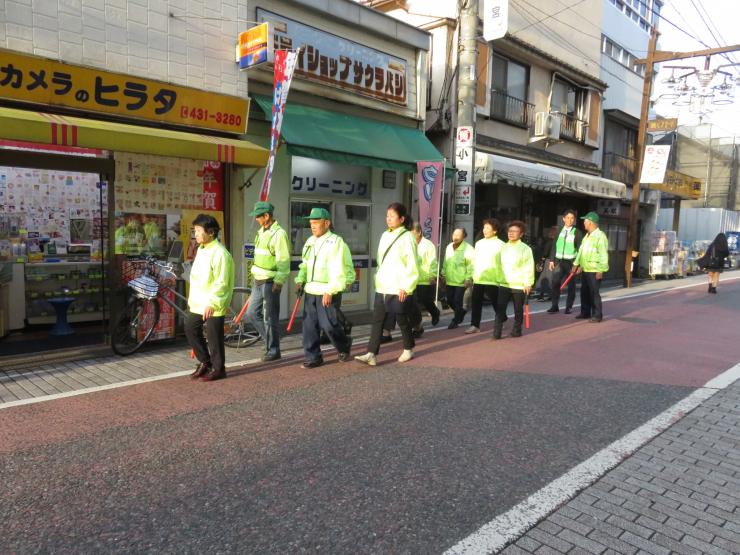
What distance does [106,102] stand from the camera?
6715mm

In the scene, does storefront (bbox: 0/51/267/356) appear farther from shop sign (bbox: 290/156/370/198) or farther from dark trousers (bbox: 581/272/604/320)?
dark trousers (bbox: 581/272/604/320)

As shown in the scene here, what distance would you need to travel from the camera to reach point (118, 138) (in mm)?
6117

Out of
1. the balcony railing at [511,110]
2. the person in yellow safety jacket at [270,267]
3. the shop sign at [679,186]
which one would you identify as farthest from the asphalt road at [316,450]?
the shop sign at [679,186]

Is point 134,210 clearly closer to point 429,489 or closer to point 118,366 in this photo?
point 118,366

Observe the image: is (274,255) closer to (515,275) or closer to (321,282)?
(321,282)

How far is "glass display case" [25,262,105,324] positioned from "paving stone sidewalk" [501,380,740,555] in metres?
6.84

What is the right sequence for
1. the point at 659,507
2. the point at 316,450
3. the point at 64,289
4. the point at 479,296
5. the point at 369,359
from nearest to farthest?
the point at 659,507, the point at 316,450, the point at 369,359, the point at 64,289, the point at 479,296

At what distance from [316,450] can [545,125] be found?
13.7 metres

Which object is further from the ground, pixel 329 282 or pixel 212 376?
pixel 329 282

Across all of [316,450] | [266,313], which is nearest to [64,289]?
[266,313]

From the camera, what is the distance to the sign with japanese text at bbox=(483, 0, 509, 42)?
424 inches

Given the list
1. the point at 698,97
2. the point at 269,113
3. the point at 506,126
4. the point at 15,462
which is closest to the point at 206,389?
the point at 15,462

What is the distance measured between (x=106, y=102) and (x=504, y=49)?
35.5 feet

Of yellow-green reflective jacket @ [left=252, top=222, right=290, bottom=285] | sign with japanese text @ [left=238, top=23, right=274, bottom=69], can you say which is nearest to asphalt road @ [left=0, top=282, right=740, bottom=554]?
yellow-green reflective jacket @ [left=252, top=222, right=290, bottom=285]
